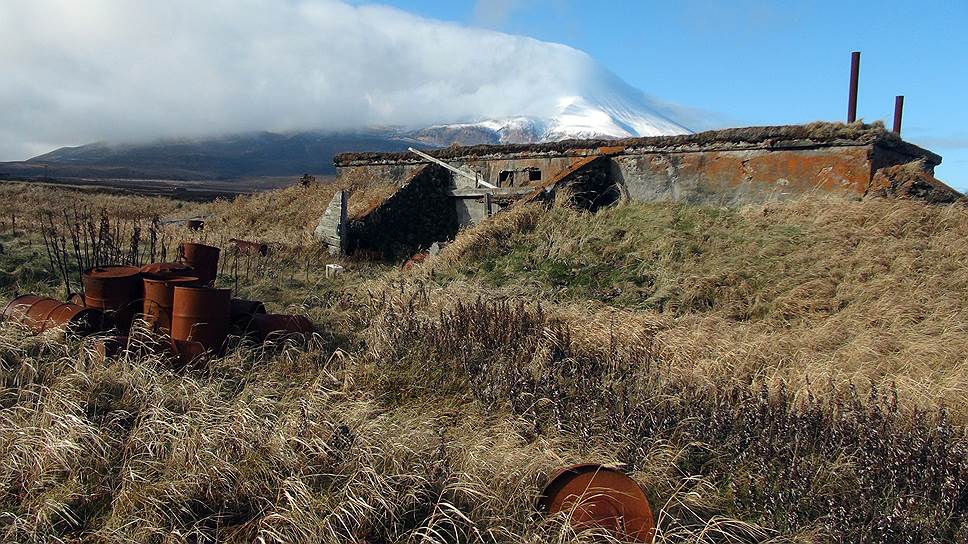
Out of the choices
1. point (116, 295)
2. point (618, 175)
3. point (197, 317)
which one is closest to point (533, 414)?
point (197, 317)

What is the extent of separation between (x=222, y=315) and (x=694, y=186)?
7582 millimetres

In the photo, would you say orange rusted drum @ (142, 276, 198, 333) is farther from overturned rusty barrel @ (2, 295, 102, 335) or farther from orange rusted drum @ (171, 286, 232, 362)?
overturned rusty barrel @ (2, 295, 102, 335)

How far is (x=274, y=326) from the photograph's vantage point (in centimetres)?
579

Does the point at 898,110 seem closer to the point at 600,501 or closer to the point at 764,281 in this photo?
the point at 764,281

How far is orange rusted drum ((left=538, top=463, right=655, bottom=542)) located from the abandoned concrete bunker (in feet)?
25.0

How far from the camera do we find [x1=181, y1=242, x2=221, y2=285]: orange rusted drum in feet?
21.5

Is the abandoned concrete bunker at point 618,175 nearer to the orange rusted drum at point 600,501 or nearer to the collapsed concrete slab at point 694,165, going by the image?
the collapsed concrete slab at point 694,165

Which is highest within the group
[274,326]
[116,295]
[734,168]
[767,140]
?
[767,140]

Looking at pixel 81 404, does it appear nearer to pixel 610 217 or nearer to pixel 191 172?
pixel 610 217

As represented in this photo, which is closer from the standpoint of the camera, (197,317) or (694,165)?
(197,317)

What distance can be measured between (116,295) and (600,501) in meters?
4.51

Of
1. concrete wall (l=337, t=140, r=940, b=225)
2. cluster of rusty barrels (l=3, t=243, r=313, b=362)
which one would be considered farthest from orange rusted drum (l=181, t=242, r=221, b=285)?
concrete wall (l=337, t=140, r=940, b=225)

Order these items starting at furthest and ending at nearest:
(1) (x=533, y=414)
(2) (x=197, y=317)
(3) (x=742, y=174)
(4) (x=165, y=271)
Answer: (3) (x=742, y=174) < (4) (x=165, y=271) < (2) (x=197, y=317) < (1) (x=533, y=414)

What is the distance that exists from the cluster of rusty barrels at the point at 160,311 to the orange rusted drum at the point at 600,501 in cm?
324
